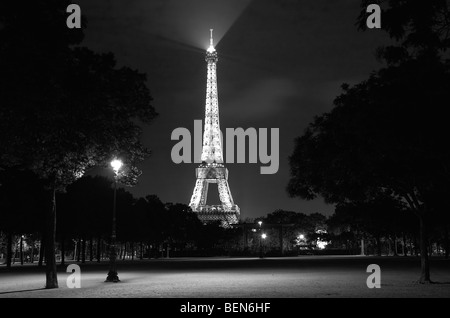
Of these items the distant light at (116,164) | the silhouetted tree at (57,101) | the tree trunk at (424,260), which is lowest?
the tree trunk at (424,260)

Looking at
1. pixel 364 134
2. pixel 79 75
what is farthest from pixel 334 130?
pixel 79 75

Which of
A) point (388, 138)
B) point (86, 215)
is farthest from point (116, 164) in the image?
point (86, 215)

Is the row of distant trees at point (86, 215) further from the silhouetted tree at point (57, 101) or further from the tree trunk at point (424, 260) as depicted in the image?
the tree trunk at point (424, 260)

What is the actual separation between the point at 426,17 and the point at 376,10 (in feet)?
4.42

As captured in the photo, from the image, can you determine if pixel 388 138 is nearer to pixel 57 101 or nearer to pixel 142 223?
pixel 57 101

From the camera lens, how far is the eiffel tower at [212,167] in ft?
520

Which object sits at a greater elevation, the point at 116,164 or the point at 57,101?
the point at 57,101

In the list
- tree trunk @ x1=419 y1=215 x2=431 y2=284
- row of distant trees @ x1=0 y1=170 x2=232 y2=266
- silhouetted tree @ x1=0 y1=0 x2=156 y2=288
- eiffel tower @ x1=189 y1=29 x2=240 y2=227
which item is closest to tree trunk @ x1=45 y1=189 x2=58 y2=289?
silhouetted tree @ x1=0 y1=0 x2=156 y2=288

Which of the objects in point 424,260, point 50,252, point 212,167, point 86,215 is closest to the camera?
point 424,260

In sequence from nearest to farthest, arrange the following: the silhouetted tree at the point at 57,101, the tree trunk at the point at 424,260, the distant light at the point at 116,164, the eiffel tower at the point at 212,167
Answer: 1. the silhouetted tree at the point at 57,101
2. the tree trunk at the point at 424,260
3. the distant light at the point at 116,164
4. the eiffel tower at the point at 212,167

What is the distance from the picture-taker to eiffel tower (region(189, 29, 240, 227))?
158625 mm

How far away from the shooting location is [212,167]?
158250 mm

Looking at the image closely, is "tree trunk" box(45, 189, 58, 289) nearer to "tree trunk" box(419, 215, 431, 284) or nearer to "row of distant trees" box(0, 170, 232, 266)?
"row of distant trees" box(0, 170, 232, 266)

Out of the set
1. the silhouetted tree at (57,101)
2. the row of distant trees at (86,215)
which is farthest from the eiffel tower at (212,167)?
the silhouetted tree at (57,101)
